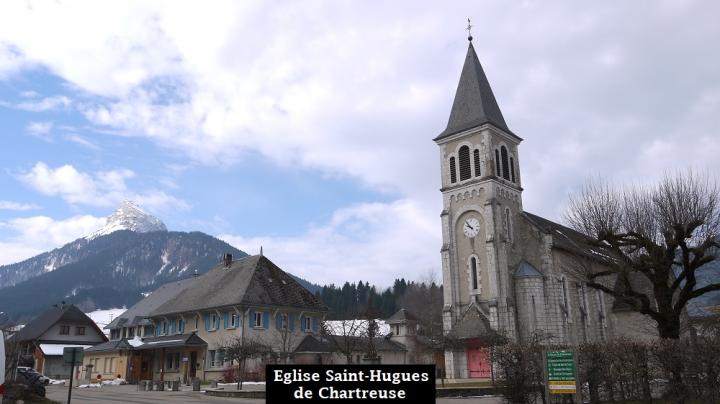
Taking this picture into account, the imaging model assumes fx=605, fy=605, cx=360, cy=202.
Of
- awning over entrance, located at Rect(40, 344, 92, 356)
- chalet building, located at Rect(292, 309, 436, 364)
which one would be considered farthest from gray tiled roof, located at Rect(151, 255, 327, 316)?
awning over entrance, located at Rect(40, 344, 92, 356)

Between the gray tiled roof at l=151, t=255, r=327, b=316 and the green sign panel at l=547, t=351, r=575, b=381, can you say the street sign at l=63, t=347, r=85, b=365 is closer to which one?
the green sign panel at l=547, t=351, r=575, b=381

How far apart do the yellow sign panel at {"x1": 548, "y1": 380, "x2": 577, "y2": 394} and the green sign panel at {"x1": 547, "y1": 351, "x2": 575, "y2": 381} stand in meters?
0.10

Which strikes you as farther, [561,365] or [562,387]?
[561,365]

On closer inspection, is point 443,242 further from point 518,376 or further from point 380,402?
point 380,402

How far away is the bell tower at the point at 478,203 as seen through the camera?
43.7 m

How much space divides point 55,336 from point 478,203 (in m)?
51.7

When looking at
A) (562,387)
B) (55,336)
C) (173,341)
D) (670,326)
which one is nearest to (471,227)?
(670,326)

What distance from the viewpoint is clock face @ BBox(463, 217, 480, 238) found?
151 ft

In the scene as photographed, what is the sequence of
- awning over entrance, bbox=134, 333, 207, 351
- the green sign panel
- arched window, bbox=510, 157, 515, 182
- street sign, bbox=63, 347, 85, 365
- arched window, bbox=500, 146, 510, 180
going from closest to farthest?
the green sign panel < street sign, bbox=63, 347, 85, 365 < awning over entrance, bbox=134, 333, 207, 351 < arched window, bbox=500, 146, 510, 180 < arched window, bbox=510, 157, 515, 182

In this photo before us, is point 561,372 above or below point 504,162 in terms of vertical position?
below

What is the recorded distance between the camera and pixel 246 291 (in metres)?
46.4

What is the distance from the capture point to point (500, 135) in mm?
48531

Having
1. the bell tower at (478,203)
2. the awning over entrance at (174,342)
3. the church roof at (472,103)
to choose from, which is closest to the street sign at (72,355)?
the awning over entrance at (174,342)
